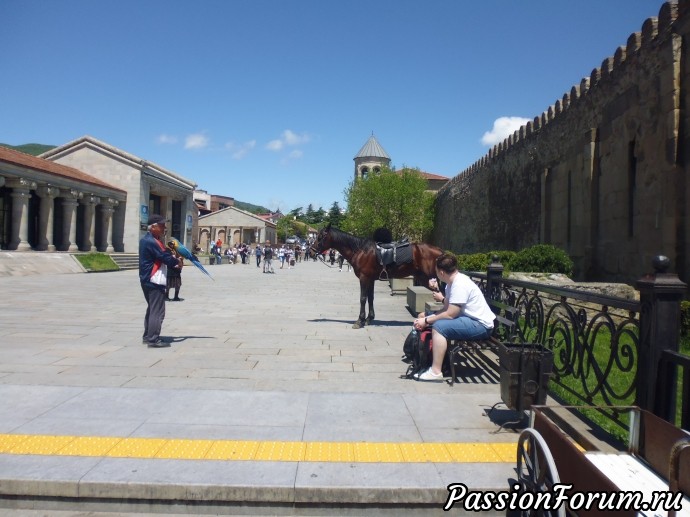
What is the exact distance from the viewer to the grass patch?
2812cm

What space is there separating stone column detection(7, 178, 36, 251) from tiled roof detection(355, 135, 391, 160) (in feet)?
210

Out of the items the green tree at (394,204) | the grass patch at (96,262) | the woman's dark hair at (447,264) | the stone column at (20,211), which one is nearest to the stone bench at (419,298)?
the woman's dark hair at (447,264)

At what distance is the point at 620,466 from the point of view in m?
2.96

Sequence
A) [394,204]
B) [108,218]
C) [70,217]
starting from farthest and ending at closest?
[394,204] → [108,218] → [70,217]

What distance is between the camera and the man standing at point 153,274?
7637 mm

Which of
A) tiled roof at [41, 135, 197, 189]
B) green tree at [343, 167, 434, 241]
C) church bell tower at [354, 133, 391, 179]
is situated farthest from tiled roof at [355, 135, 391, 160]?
tiled roof at [41, 135, 197, 189]

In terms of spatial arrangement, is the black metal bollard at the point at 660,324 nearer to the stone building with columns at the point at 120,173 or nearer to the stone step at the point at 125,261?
the stone step at the point at 125,261

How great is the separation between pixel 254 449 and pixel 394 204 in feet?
173

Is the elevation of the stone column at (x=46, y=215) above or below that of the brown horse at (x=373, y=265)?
above

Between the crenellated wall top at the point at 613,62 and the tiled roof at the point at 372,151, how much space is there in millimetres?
64870

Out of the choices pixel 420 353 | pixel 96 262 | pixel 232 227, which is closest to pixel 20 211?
pixel 96 262

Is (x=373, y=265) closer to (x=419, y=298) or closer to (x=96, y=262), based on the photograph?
(x=419, y=298)

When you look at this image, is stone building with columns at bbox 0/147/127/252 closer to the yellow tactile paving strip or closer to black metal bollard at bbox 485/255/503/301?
black metal bollard at bbox 485/255/503/301

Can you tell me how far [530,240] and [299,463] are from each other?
67.6ft
